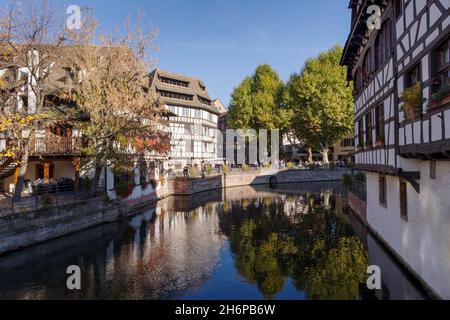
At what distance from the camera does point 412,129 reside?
35.1ft

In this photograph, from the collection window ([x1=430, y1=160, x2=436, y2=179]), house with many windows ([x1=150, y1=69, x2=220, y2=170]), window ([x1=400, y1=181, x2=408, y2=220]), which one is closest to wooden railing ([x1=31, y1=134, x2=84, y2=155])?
window ([x1=400, y1=181, x2=408, y2=220])

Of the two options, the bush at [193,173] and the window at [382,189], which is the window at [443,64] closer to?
the window at [382,189]

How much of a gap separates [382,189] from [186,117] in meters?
42.8

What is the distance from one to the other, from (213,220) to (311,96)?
3549 cm

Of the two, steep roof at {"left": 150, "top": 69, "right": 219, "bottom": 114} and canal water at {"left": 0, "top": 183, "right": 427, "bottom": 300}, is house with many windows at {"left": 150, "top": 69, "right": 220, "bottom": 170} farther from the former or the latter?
canal water at {"left": 0, "top": 183, "right": 427, "bottom": 300}

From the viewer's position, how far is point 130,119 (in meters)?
22.6

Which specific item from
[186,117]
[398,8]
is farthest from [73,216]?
[186,117]

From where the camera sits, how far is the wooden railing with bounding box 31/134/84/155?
23.8 meters

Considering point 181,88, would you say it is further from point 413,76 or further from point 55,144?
point 413,76

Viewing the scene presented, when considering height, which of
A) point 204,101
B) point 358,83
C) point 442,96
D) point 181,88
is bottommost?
point 442,96

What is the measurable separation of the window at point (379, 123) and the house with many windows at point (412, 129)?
0.04 metres

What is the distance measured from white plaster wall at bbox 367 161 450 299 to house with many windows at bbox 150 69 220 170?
137ft

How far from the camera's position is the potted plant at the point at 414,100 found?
995 centimetres

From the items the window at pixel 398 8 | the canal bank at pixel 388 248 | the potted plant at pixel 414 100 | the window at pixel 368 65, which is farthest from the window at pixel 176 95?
the potted plant at pixel 414 100
